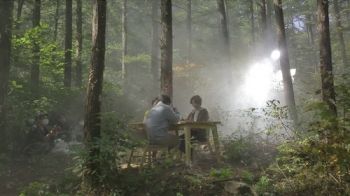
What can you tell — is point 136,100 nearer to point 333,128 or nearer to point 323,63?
point 323,63

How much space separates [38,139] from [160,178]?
496cm

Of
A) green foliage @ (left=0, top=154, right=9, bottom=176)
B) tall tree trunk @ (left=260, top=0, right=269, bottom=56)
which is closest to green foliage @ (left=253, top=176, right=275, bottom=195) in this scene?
green foliage @ (left=0, top=154, right=9, bottom=176)

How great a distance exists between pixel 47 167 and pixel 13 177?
104 cm

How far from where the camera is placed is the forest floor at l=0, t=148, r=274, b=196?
17.7 feet

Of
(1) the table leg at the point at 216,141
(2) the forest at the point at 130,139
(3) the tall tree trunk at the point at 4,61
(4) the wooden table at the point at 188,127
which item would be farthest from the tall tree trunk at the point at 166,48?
(3) the tall tree trunk at the point at 4,61

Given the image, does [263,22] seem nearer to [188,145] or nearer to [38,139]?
[38,139]

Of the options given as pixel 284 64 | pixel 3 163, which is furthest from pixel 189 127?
pixel 284 64

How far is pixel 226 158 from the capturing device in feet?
24.9

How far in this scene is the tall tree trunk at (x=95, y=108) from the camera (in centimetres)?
553

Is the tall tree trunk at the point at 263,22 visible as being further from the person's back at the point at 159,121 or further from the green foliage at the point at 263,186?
the green foliage at the point at 263,186

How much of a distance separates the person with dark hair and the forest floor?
489 mm

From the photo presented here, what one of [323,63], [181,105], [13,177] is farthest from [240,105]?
[13,177]

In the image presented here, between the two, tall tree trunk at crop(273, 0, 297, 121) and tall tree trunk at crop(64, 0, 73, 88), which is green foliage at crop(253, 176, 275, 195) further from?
tall tree trunk at crop(64, 0, 73, 88)

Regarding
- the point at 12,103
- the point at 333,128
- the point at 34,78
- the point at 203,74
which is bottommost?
the point at 333,128
